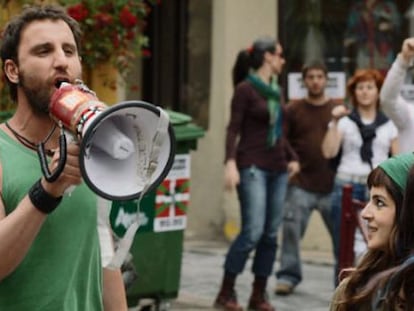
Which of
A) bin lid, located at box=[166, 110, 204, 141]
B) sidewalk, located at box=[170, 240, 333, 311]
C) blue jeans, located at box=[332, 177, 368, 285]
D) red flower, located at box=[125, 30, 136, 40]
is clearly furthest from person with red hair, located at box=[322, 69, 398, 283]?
red flower, located at box=[125, 30, 136, 40]

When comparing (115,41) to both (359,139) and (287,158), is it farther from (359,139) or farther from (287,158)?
(359,139)

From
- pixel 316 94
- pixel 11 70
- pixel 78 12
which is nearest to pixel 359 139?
pixel 316 94

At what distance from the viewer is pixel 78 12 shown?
857 cm

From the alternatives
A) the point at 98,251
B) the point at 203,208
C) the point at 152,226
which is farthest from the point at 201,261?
the point at 98,251

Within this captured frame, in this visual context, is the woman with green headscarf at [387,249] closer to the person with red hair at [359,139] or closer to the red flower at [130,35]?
the person with red hair at [359,139]

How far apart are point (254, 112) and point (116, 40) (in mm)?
1068

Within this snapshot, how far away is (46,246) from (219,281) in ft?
23.6

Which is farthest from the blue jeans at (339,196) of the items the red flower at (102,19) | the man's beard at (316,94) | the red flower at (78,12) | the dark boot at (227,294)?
the red flower at (78,12)

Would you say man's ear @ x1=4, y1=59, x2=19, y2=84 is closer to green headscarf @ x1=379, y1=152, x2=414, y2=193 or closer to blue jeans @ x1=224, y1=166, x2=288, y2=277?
green headscarf @ x1=379, y1=152, x2=414, y2=193

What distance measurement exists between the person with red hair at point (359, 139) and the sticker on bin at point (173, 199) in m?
1.22

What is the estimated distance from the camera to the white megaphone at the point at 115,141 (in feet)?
10.2

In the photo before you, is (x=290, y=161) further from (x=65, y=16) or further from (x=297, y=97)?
(x=65, y=16)

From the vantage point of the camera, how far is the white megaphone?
10.2ft

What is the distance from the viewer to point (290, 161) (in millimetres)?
9633
